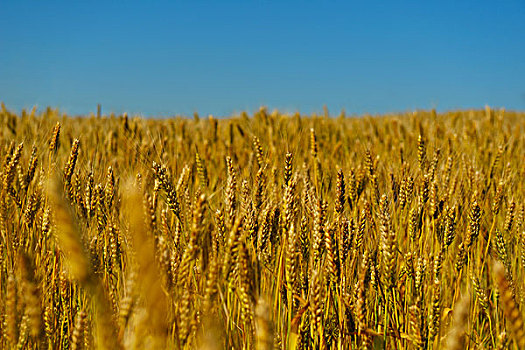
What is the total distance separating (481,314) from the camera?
66.0 inches

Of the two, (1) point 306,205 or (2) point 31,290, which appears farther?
(1) point 306,205

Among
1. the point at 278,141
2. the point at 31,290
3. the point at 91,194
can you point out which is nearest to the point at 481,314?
the point at 91,194

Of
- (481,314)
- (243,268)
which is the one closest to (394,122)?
(481,314)

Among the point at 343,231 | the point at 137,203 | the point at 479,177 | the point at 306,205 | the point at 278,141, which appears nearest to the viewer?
the point at 137,203

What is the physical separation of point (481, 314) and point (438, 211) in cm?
48

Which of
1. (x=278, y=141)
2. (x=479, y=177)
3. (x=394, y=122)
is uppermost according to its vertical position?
(x=394, y=122)

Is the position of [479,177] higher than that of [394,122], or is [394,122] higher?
[394,122]

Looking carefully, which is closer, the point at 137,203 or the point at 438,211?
the point at 137,203

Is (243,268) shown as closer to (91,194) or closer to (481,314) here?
(91,194)

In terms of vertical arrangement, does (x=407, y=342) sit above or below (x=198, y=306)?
below

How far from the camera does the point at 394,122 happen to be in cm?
→ 452

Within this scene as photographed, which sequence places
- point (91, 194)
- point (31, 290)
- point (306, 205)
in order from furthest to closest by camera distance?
1. point (306, 205)
2. point (91, 194)
3. point (31, 290)

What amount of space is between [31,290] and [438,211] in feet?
4.11

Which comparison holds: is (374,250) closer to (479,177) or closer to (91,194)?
(91,194)
